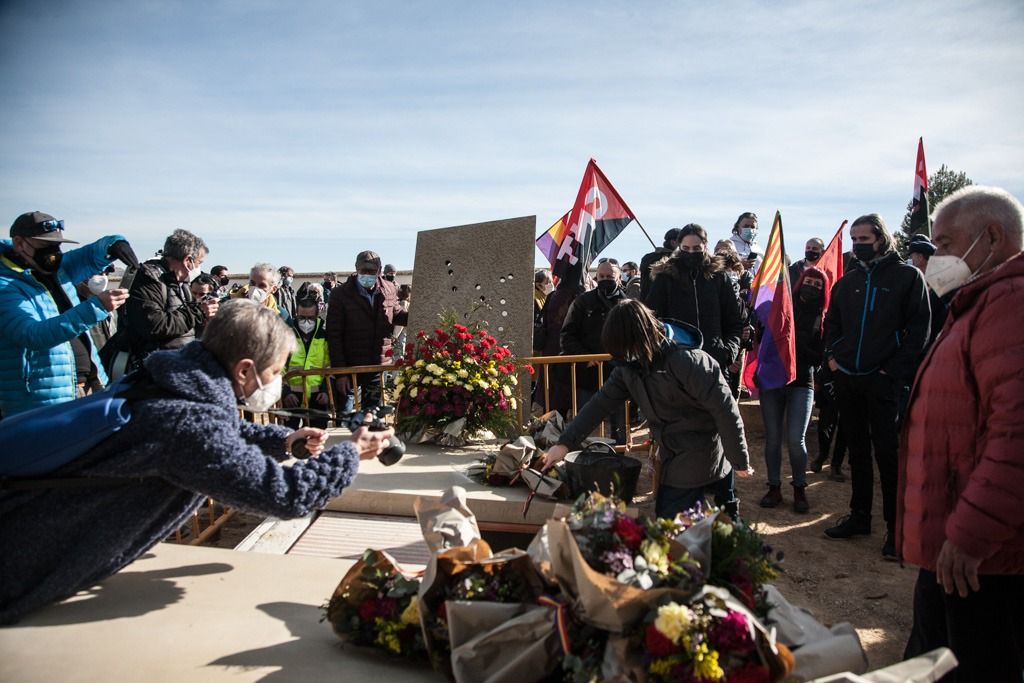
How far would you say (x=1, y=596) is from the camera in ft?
7.48

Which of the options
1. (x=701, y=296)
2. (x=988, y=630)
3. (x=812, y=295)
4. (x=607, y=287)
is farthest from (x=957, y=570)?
(x=607, y=287)

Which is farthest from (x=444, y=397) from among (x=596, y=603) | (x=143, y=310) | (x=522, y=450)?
(x=596, y=603)

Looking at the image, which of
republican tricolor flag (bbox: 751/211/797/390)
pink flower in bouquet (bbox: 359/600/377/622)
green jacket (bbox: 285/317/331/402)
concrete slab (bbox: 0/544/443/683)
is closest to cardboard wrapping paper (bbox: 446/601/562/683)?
concrete slab (bbox: 0/544/443/683)

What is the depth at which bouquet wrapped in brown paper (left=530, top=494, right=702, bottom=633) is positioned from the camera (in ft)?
6.14

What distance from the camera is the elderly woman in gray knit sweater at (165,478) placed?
224cm

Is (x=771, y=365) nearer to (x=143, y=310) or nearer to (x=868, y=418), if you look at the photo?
(x=868, y=418)

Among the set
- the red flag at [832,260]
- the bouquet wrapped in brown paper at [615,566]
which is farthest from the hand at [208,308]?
the red flag at [832,260]

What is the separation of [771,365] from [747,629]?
4466 millimetres

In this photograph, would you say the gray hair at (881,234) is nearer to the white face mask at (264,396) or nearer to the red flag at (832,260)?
the red flag at (832,260)

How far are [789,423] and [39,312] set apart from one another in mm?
5401

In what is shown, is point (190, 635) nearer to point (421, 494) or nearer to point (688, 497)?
point (421, 494)

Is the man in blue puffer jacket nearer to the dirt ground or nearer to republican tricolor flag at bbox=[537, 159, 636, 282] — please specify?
the dirt ground

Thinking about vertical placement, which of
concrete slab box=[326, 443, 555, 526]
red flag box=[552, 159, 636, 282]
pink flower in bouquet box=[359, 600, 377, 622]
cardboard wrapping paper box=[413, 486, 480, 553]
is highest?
red flag box=[552, 159, 636, 282]

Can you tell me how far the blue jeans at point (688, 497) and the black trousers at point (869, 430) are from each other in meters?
1.49
